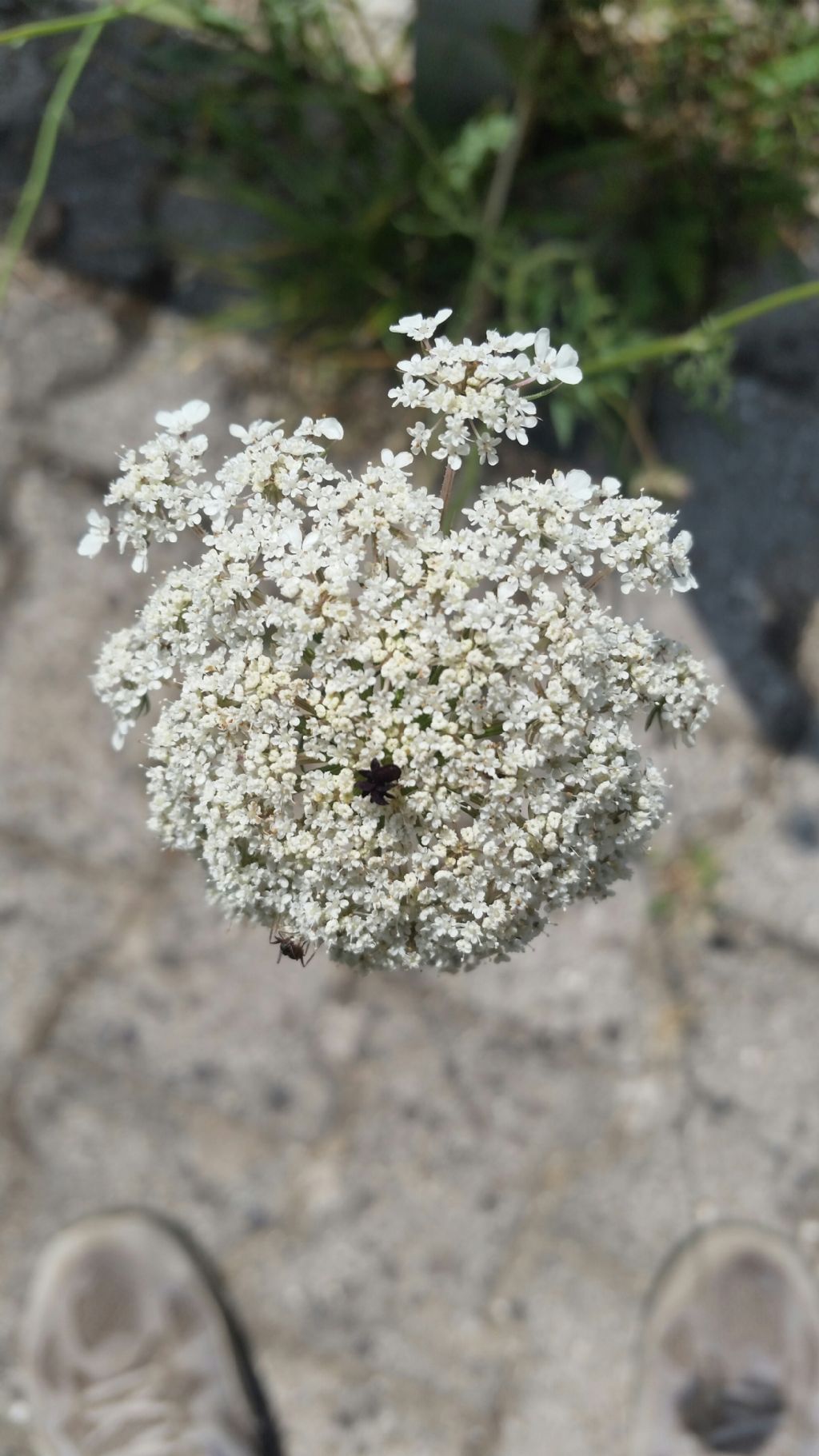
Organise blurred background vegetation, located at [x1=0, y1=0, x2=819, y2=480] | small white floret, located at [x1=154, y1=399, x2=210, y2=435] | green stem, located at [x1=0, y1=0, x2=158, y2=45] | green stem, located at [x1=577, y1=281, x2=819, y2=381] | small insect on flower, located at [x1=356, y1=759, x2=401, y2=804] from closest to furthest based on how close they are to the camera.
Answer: small insect on flower, located at [x1=356, y1=759, x2=401, y2=804] → small white floret, located at [x1=154, y1=399, x2=210, y2=435] → green stem, located at [x1=0, y1=0, x2=158, y2=45] → green stem, located at [x1=577, y1=281, x2=819, y2=381] → blurred background vegetation, located at [x1=0, y1=0, x2=819, y2=480]

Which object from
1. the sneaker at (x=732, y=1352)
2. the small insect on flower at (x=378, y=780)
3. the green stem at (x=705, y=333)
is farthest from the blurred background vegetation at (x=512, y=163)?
the sneaker at (x=732, y=1352)

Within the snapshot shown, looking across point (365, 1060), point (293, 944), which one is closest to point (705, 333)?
point (293, 944)

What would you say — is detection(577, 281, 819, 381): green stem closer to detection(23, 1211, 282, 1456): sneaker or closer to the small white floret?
the small white floret

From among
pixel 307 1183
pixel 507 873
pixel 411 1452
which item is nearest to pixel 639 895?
pixel 307 1183

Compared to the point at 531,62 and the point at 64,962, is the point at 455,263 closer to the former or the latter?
the point at 531,62

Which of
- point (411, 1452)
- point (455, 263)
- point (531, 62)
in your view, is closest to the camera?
point (531, 62)

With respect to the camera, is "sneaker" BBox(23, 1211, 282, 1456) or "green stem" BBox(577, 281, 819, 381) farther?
"sneaker" BBox(23, 1211, 282, 1456)

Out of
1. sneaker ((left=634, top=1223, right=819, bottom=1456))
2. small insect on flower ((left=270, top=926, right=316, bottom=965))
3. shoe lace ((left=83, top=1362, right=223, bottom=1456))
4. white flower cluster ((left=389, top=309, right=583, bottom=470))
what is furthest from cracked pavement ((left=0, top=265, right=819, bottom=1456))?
white flower cluster ((left=389, top=309, right=583, bottom=470))
